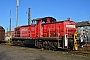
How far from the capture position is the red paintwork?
17.4 meters

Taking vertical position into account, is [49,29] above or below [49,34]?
above

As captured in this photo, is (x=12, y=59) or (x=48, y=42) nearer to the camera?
(x=12, y=59)

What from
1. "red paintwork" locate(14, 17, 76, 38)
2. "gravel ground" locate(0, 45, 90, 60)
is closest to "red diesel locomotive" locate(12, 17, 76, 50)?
"red paintwork" locate(14, 17, 76, 38)

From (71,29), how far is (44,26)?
3.33 metres

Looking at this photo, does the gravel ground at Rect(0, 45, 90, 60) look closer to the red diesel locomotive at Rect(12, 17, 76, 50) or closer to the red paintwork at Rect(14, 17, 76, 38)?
the red diesel locomotive at Rect(12, 17, 76, 50)

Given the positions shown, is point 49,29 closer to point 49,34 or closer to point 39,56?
point 49,34

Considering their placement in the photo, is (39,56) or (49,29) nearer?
(39,56)

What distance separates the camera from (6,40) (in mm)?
28750

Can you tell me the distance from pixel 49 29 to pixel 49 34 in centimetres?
57

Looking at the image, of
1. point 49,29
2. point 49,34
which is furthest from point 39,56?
point 49,29

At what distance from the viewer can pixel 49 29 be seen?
18.5 meters

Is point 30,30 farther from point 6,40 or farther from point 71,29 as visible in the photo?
point 6,40

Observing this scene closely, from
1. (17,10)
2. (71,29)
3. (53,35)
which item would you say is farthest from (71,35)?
(17,10)

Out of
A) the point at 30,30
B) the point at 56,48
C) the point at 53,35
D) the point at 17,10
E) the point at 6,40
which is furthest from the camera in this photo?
the point at 17,10
